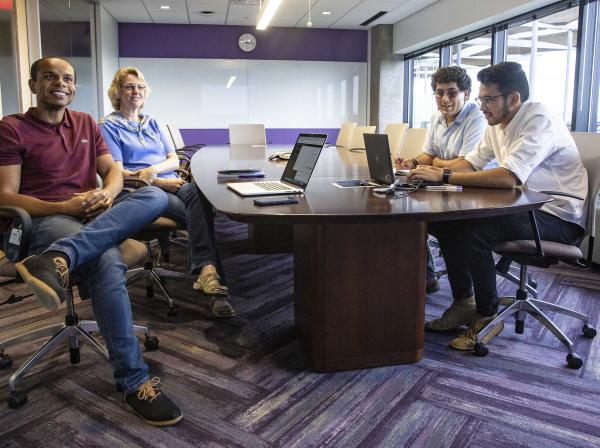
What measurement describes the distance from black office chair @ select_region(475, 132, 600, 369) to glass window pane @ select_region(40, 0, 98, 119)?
414 cm

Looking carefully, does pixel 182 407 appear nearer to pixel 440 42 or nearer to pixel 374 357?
pixel 374 357

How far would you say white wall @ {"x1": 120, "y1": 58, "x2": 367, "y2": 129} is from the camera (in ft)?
30.6

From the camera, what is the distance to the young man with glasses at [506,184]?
7.38 feet

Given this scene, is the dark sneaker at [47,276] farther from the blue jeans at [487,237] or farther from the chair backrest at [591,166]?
the chair backrest at [591,166]

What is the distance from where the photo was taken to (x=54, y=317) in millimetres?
2744

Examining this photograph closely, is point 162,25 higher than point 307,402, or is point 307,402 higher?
point 162,25

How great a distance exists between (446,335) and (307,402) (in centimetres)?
90

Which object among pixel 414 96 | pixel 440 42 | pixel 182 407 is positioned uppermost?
pixel 440 42

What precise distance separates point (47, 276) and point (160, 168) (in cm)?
157

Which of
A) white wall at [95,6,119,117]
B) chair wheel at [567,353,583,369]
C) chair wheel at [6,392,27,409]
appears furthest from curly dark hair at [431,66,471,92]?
white wall at [95,6,119,117]

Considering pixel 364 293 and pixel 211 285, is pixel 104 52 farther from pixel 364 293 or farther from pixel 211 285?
pixel 364 293

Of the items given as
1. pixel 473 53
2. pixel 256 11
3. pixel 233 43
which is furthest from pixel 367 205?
pixel 233 43


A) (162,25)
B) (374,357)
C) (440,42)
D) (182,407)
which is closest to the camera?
(182,407)


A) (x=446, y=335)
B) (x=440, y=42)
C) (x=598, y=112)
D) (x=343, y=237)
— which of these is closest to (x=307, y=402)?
(x=343, y=237)
